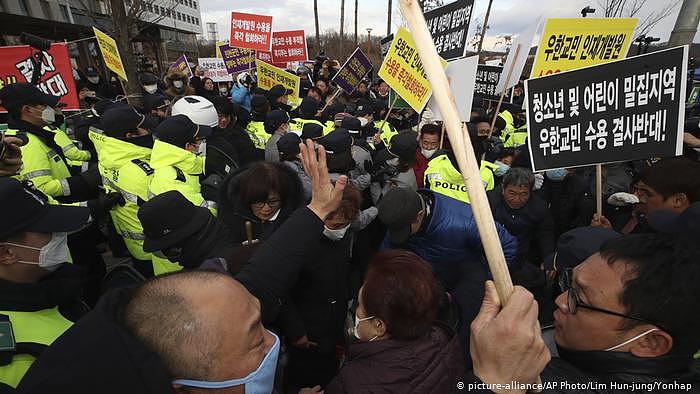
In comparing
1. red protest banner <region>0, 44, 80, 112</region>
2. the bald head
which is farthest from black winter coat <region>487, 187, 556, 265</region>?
red protest banner <region>0, 44, 80, 112</region>

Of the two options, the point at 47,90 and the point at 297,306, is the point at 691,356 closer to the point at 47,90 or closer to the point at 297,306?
the point at 297,306

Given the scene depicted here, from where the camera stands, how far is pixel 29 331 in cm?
144

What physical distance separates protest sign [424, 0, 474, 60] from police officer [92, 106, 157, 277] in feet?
11.2

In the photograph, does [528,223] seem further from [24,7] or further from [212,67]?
[24,7]

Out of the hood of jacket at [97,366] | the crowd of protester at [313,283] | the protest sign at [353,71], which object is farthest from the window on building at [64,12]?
the hood of jacket at [97,366]

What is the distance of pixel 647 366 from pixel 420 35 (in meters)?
1.33

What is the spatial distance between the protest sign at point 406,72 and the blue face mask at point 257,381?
371 centimetres

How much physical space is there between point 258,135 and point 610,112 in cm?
526

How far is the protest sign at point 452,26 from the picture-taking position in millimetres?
4137

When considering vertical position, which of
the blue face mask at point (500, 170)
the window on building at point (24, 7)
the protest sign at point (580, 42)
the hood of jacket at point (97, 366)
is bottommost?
the blue face mask at point (500, 170)

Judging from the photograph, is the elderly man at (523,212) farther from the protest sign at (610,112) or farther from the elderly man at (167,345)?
the elderly man at (167,345)

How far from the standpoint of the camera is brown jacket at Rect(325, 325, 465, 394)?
1.43m

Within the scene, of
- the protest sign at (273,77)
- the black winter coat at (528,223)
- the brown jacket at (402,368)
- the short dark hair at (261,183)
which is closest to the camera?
the brown jacket at (402,368)

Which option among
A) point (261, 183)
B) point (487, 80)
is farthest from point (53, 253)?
point (487, 80)
